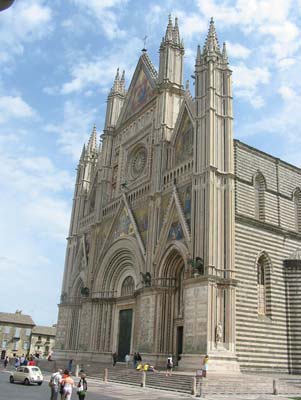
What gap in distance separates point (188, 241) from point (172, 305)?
466 cm

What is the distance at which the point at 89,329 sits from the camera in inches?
1454

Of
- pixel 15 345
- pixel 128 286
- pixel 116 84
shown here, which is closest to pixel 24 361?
pixel 128 286

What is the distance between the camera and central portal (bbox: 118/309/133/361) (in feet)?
110

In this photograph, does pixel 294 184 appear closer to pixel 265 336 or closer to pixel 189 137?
pixel 189 137

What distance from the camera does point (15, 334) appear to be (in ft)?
234

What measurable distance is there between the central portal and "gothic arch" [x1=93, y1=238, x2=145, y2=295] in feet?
7.72

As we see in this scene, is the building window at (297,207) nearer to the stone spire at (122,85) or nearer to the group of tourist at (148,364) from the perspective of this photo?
the group of tourist at (148,364)

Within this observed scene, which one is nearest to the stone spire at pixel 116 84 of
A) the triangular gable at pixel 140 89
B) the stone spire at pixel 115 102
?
the stone spire at pixel 115 102

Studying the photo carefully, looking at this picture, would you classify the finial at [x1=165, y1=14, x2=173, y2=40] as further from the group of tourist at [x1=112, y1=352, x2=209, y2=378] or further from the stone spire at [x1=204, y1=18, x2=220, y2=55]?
the group of tourist at [x1=112, y1=352, x2=209, y2=378]

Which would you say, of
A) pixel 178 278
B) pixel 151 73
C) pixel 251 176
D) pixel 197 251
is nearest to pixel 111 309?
pixel 178 278

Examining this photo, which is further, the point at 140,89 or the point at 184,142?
the point at 140,89

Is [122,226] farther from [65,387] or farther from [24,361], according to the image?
[65,387]

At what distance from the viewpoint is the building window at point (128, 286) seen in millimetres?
35094

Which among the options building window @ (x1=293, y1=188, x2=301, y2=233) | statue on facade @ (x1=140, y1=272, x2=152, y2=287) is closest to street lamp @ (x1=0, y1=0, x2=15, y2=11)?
statue on facade @ (x1=140, y1=272, x2=152, y2=287)
